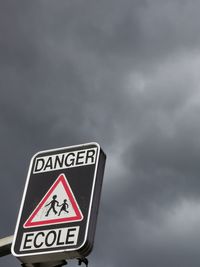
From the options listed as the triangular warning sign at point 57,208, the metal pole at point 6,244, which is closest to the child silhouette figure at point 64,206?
the triangular warning sign at point 57,208

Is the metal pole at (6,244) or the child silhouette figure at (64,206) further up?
the child silhouette figure at (64,206)

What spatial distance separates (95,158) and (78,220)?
847 mm

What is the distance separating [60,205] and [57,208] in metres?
0.04

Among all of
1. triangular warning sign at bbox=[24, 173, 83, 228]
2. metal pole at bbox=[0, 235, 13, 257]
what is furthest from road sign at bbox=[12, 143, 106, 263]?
metal pole at bbox=[0, 235, 13, 257]

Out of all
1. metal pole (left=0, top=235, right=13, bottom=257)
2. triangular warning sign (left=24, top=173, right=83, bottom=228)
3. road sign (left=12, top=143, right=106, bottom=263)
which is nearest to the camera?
road sign (left=12, top=143, right=106, bottom=263)

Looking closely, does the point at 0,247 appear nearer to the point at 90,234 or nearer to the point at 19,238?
the point at 19,238

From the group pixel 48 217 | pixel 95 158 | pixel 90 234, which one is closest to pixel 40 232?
pixel 48 217

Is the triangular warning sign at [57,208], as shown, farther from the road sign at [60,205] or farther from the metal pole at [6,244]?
the metal pole at [6,244]

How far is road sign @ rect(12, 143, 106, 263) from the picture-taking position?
6.09m

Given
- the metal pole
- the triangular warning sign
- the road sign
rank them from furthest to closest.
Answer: the metal pole, the triangular warning sign, the road sign

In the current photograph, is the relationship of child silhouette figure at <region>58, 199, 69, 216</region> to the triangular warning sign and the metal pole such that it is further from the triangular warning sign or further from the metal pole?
the metal pole

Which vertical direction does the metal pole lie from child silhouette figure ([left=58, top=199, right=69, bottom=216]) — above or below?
below

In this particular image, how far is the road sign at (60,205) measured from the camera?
6086 mm

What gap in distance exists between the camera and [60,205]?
21.1 ft
